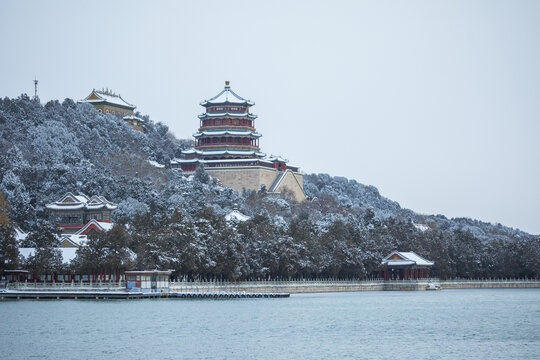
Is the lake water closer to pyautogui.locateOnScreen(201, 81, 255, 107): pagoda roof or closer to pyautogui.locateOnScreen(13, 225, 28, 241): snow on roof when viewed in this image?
pyautogui.locateOnScreen(13, 225, 28, 241): snow on roof

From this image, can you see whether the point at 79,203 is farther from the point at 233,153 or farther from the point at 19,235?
the point at 233,153

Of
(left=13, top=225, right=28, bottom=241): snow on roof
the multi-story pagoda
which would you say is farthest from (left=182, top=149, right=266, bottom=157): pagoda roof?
(left=13, top=225, right=28, bottom=241): snow on roof

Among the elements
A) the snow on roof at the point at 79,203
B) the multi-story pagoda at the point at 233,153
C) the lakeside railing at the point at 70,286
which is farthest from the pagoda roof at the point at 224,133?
the lakeside railing at the point at 70,286

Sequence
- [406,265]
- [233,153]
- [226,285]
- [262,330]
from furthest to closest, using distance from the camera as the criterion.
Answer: [233,153]
[406,265]
[226,285]
[262,330]

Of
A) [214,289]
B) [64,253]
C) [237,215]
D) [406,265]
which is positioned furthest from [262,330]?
[237,215]

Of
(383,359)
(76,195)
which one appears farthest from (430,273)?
(383,359)

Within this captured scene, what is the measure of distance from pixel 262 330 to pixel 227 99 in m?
82.7

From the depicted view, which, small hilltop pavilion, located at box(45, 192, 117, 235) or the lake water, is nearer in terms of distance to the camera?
the lake water

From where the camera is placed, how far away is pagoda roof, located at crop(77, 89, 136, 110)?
499ft

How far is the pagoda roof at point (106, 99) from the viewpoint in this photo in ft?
499

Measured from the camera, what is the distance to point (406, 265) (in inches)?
4407

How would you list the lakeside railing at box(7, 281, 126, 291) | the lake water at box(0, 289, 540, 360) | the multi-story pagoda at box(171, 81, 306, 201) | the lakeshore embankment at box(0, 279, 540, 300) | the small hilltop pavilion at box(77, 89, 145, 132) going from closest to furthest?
A: the lake water at box(0, 289, 540, 360), the lakeshore embankment at box(0, 279, 540, 300), the lakeside railing at box(7, 281, 126, 291), the multi-story pagoda at box(171, 81, 306, 201), the small hilltop pavilion at box(77, 89, 145, 132)

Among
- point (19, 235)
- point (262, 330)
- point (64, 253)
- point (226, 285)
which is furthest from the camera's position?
point (19, 235)

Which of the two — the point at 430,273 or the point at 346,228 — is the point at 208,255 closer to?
the point at 346,228
